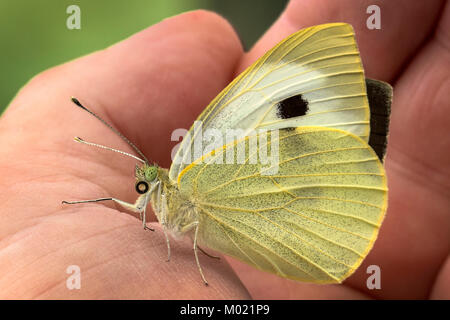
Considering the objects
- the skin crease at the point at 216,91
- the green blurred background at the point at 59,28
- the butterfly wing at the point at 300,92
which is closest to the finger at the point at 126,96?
the skin crease at the point at 216,91

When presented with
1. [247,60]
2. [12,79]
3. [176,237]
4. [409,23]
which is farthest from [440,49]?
[12,79]

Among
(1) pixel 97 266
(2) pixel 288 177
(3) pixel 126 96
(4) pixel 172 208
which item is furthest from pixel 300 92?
(3) pixel 126 96

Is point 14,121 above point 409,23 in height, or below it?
below

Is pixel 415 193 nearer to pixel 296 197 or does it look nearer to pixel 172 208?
pixel 296 197

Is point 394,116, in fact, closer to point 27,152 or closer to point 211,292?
point 211,292

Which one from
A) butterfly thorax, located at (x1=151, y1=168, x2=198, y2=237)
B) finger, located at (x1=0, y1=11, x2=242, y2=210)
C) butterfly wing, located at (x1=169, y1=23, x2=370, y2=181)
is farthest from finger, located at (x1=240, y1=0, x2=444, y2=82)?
butterfly thorax, located at (x1=151, y1=168, x2=198, y2=237)

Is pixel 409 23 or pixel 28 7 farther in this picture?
pixel 28 7

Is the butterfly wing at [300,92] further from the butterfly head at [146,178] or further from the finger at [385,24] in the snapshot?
the finger at [385,24]
